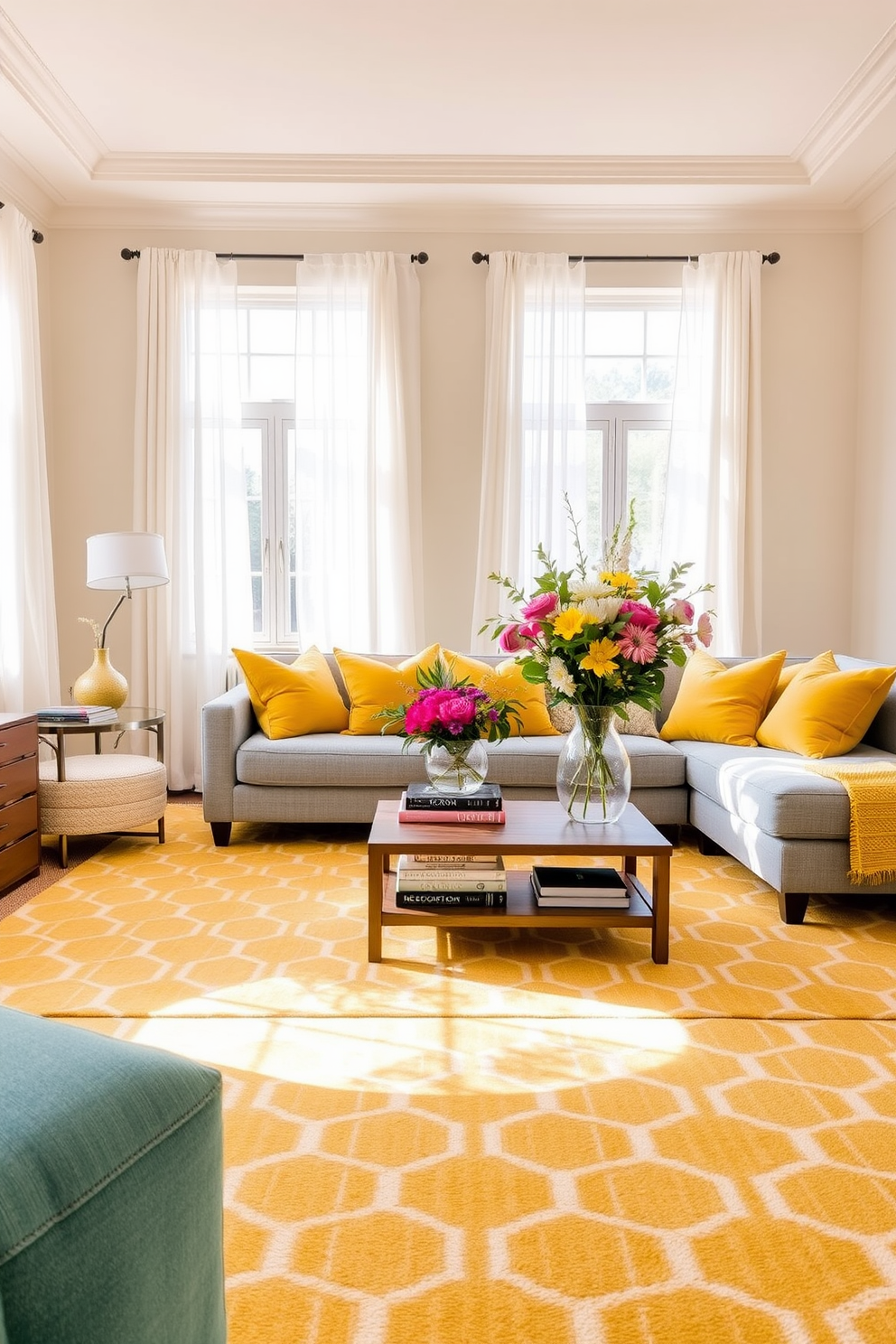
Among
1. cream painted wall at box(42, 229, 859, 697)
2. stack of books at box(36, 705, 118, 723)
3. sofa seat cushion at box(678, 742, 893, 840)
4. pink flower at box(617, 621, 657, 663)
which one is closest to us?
pink flower at box(617, 621, 657, 663)

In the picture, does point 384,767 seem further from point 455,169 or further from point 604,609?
point 455,169

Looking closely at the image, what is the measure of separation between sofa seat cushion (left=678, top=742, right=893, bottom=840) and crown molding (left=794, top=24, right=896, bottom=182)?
8.93ft

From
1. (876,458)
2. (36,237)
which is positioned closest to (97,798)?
(36,237)

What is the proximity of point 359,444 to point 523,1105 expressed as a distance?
3961 millimetres

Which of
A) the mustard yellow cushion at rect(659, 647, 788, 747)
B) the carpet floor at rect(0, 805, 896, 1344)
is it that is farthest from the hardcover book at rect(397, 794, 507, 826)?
the mustard yellow cushion at rect(659, 647, 788, 747)

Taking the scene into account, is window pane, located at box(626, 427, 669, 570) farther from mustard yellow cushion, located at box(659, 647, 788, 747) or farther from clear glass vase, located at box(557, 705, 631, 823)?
clear glass vase, located at box(557, 705, 631, 823)

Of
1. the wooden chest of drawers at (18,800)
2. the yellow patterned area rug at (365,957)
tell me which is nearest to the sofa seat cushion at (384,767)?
the yellow patterned area rug at (365,957)

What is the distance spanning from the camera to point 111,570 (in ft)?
14.2

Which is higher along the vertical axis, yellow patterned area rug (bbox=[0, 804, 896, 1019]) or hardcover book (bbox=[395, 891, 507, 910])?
hardcover book (bbox=[395, 891, 507, 910])

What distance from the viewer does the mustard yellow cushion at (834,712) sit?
379 cm

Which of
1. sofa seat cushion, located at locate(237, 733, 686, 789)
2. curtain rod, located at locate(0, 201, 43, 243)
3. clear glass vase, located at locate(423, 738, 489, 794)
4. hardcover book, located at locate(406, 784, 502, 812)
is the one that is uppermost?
curtain rod, located at locate(0, 201, 43, 243)

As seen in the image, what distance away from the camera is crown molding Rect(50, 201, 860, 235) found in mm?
5254

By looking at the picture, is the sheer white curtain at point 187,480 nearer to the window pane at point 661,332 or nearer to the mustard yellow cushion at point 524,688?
the mustard yellow cushion at point 524,688

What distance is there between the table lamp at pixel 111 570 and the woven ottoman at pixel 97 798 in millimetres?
342
